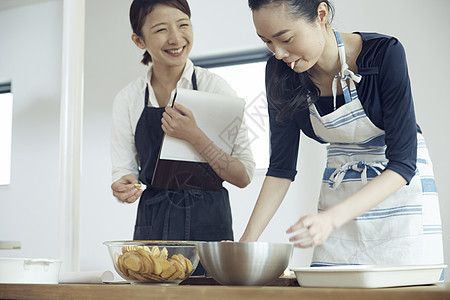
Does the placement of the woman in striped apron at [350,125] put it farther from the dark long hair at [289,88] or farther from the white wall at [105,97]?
the white wall at [105,97]

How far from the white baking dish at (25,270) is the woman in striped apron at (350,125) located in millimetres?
455

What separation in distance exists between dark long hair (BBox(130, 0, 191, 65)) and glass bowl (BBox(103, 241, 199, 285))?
103 cm

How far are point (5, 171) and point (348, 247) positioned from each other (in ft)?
5.19

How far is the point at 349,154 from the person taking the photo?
4.49ft

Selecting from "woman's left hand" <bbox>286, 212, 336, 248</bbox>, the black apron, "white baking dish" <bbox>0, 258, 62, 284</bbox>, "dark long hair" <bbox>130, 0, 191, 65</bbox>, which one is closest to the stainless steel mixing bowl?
"woman's left hand" <bbox>286, 212, 336, 248</bbox>

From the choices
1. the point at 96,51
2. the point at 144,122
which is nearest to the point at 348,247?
the point at 144,122

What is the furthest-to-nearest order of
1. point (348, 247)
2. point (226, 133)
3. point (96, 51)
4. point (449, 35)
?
point (96, 51)
point (226, 133)
point (449, 35)
point (348, 247)

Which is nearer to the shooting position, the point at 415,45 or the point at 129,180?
the point at 415,45

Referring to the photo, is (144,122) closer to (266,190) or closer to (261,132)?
(261,132)

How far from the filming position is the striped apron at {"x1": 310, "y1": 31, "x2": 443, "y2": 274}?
1.28m

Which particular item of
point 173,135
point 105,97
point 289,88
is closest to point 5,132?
point 105,97

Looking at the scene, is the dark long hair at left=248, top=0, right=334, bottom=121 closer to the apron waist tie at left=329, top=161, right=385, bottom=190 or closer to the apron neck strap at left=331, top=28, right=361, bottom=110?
the apron neck strap at left=331, top=28, right=361, bottom=110

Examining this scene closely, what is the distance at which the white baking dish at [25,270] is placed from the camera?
3.40 ft

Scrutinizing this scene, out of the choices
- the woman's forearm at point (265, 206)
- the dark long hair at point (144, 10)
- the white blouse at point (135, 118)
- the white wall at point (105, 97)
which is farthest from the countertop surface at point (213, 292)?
the dark long hair at point (144, 10)
